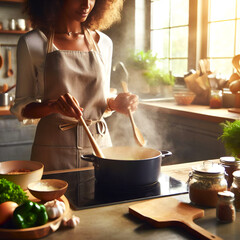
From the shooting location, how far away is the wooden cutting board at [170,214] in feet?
2.85

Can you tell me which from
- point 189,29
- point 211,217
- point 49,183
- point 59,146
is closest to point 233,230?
point 211,217

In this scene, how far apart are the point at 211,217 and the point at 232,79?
1798 millimetres

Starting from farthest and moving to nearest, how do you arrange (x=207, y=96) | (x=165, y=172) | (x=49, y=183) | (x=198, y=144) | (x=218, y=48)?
(x=218, y=48), (x=207, y=96), (x=198, y=144), (x=165, y=172), (x=49, y=183)

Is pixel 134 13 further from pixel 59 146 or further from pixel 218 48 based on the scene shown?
pixel 59 146

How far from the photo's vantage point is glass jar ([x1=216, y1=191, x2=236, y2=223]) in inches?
36.9

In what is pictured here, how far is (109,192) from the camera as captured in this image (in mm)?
1153

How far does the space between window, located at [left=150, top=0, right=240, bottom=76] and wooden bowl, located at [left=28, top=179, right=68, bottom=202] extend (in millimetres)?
2232

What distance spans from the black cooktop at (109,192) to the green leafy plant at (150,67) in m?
2.26

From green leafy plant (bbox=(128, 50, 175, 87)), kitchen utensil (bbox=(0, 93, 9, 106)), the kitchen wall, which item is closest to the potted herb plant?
green leafy plant (bbox=(128, 50, 175, 87))

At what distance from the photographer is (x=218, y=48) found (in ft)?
10.4

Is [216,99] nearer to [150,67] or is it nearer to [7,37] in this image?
[150,67]

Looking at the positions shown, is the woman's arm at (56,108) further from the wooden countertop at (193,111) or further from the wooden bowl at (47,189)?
the wooden countertop at (193,111)

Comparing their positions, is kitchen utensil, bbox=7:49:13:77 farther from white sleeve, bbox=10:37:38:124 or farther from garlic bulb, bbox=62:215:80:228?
garlic bulb, bbox=62:215:80:228

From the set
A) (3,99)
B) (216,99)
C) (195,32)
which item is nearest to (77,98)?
(216,99)
